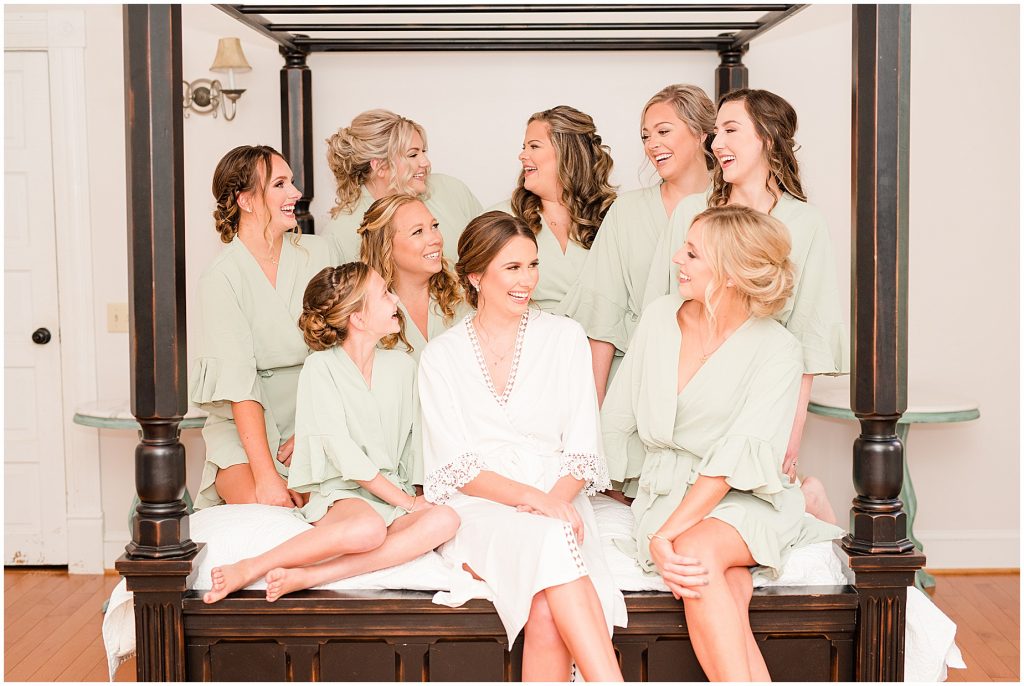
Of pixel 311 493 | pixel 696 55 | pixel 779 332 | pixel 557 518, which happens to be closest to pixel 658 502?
pixel 557 518

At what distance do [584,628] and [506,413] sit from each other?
0.73 m

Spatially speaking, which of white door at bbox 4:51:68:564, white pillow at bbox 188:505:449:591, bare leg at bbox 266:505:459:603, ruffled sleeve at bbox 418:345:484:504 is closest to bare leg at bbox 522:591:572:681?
white pillow at bbox 188:505:449:591

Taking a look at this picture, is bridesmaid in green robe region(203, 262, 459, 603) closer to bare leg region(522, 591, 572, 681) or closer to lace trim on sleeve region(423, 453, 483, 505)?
lace trim on sleeve region(423, 453, 483, 505)

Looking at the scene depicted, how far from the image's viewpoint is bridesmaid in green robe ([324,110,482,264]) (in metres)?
3.80

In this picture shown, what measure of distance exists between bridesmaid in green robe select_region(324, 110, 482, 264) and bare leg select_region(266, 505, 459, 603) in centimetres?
135

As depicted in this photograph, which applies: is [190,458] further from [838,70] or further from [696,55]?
[838,70]

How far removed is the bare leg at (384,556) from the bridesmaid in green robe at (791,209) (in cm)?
100

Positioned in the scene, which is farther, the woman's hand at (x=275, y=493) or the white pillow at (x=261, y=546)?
the woman's hand at (x=275, y=493)

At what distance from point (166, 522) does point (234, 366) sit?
82cm

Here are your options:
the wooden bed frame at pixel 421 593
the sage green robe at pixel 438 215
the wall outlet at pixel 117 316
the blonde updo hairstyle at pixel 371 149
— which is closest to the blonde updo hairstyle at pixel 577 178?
the sage green robe at pixel 438 215

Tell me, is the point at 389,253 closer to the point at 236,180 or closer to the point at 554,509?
the point at 236,180

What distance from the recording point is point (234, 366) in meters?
3.23

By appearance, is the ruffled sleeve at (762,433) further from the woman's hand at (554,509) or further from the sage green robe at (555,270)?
the sage green robe at (555,270)

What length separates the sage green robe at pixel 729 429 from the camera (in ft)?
8.46
